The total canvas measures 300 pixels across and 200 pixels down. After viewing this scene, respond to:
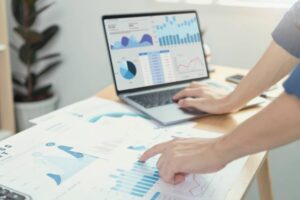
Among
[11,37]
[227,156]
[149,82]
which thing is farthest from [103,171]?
[11,37]

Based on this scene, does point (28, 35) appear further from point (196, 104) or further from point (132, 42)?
point (196, 104)

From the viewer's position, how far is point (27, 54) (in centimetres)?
213

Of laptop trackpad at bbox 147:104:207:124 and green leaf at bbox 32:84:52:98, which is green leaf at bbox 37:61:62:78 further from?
laptop trackpad at bbox 147:104:207:124

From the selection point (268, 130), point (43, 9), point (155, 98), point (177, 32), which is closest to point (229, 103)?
point (155, 98)

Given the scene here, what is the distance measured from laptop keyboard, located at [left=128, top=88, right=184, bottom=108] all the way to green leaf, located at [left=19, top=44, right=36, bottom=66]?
4.04 feet

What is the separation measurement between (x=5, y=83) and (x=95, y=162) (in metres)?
1.45

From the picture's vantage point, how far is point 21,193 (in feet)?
2.05

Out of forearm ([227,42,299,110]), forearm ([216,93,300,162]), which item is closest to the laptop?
forearm ([227,42,299,110])

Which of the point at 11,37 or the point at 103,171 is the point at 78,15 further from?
the point at 103,171

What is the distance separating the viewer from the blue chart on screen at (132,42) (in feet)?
3.61

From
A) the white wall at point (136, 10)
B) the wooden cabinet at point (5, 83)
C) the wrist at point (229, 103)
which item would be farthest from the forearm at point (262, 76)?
the wooden cabinet at point (5, 83)

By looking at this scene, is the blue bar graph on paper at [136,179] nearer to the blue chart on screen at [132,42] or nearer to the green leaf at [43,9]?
the blue chart on screen at [132,42]

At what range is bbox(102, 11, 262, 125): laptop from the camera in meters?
1.09

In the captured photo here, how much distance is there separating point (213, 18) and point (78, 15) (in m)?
0.76
